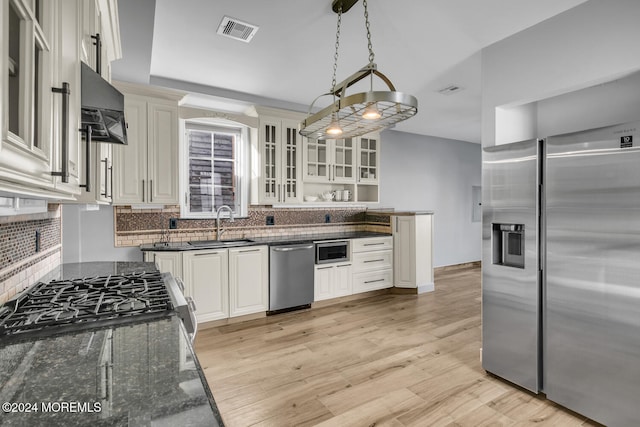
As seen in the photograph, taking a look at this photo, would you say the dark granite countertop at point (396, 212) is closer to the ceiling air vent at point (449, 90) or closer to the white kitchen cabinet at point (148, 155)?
the ceiling air vent at point (449, 90)

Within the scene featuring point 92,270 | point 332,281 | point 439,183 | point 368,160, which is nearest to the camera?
point 92,270

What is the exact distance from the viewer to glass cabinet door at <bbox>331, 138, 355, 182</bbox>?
4895 millimetres

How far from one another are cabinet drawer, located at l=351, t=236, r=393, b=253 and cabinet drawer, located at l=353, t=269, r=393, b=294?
35 centimetres

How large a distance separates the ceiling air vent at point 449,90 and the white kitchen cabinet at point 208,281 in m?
3.16

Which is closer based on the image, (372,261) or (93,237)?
(93,237)

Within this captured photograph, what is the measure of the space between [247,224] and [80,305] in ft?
9.94

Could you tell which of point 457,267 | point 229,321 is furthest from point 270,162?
point 457,267

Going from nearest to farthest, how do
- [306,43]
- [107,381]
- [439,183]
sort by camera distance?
[107,381] < [306,43] < [439,183]

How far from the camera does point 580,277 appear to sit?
81.5 inches

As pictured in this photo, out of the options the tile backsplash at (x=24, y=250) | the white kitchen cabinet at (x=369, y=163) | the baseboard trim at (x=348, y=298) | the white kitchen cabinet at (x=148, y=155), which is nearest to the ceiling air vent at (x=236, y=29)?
the white kitchen cabinet at (x=148, y=155)

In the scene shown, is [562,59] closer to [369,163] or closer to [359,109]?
[359,109]

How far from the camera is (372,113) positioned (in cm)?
203

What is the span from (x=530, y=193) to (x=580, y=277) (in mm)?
608

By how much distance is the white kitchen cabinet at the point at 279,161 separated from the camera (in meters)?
4.26
